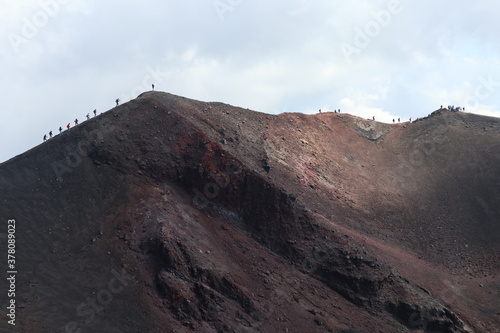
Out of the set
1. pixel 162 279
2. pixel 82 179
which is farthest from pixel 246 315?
pixel 82 179

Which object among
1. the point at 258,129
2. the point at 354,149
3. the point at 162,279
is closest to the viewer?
the point at 162,279

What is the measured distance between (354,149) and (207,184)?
29.7m

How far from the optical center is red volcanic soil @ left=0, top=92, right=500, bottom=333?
35469 mm

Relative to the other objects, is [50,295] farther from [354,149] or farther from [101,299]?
[354,149]

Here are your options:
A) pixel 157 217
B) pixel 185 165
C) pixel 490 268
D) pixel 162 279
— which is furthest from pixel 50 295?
pixel 490 268

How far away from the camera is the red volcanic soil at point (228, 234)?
35.5 metres

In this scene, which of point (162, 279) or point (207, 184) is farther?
point (207, 184)

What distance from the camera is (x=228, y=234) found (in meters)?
43.9

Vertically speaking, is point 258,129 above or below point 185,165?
above

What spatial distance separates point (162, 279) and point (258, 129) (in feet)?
89.0

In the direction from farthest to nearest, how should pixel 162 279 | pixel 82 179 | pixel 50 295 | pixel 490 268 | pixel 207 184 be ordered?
pixel 490 268 → pixel 207 184 → pixel 82 179 → pixel 162 279 → pixel 50 295

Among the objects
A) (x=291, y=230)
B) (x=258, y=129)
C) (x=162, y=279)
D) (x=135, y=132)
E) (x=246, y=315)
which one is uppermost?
(x=258, y=129)

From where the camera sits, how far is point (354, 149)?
229 feet

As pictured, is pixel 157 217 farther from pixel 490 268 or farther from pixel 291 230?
pixel 490 268
